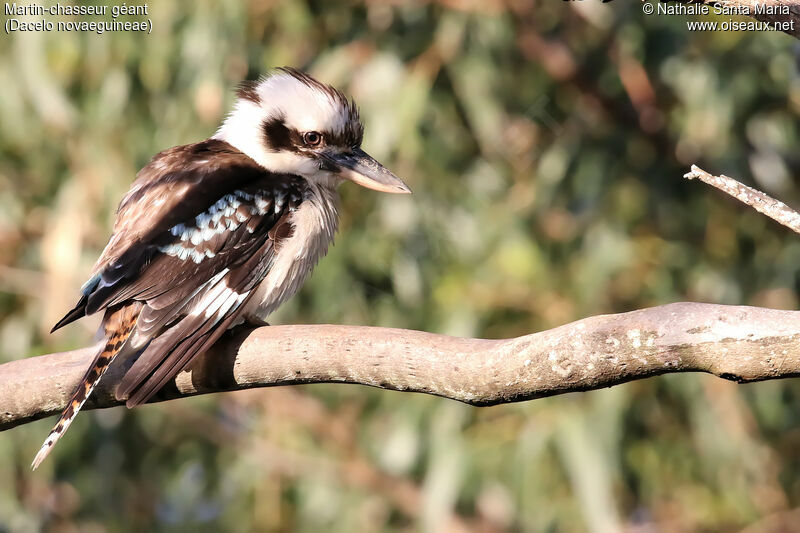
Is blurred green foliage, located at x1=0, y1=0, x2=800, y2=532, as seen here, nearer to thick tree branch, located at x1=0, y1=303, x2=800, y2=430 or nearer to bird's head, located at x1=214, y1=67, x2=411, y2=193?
bird's head, located at x1=214, y1=67, x2=411, y2=193

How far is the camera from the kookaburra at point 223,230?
2082 millimetres

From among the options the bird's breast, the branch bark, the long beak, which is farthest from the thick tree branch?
the long beak

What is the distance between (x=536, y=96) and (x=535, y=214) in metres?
0.58

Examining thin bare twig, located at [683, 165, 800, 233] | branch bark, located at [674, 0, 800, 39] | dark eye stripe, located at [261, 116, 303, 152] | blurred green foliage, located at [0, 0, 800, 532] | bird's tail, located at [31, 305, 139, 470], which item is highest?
branch bark, located at [674, 0, 800, 39]

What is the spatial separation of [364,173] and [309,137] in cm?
15

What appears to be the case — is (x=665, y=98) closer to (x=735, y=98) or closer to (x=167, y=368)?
(x=735, y=98)

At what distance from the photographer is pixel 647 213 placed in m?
4.07

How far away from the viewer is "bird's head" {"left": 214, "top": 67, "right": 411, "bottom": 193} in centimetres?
261

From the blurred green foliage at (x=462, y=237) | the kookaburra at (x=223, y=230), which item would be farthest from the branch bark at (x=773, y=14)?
the blurred green foliage at (x=462, y=237)

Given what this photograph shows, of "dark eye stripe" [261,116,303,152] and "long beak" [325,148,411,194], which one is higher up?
"dark eye stripe" [261,116,303,152]

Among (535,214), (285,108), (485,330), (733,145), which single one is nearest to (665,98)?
(733,145)

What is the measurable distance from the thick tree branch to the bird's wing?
70mm

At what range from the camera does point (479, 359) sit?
1.70 metres

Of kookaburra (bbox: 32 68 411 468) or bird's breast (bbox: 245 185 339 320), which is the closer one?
kookaburra (bbox: 32 68 411 468)
